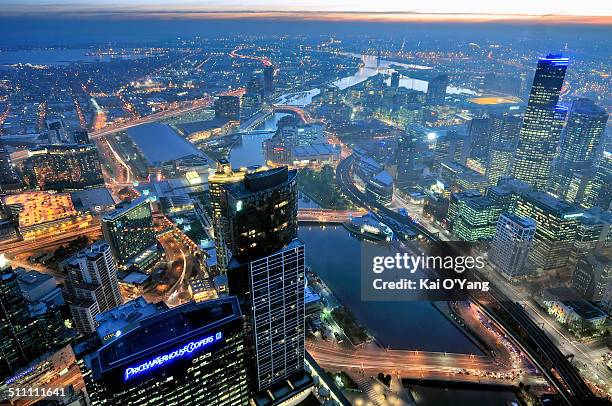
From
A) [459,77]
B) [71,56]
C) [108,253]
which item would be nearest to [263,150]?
[108,253]

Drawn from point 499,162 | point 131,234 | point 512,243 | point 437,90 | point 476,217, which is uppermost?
point 437,90

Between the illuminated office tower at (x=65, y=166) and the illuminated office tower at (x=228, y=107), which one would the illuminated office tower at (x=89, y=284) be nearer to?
the illuminated office tower at (x=65, y=166)

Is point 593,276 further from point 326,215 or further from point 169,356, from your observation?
point 169,356

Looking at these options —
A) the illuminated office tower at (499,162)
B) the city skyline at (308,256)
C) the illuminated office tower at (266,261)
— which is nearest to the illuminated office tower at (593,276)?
the city skyline at (308,256)

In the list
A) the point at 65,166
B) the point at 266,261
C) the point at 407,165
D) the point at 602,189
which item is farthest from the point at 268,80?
the point at 266,261

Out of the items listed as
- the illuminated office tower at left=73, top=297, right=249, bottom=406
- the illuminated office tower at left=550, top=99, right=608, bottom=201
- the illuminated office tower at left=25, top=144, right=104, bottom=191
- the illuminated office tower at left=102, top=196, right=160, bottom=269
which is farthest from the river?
the illuminated office tower at left=550, top=99, right=608, bottom=201
